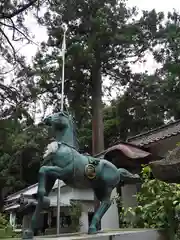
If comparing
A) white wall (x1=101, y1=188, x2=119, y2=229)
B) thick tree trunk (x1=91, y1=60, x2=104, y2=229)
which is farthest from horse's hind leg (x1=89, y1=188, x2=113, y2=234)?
thick tree trunk (x1=91, y1=60, x2=104, y2=229)

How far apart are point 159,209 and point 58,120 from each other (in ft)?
6.83

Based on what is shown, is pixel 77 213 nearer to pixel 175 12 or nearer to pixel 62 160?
pixel 62 160

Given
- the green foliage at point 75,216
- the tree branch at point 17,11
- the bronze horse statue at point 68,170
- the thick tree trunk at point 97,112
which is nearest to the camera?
the bronze horse statue at point 68,170

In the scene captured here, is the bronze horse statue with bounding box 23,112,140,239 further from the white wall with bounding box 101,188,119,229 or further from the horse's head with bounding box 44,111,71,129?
the white wall with bounding box 101,188,119,229

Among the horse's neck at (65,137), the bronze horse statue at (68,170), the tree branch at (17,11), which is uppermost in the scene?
the tree branch at (17,11)

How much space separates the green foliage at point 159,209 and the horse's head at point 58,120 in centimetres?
188

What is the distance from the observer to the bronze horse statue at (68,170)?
397cm

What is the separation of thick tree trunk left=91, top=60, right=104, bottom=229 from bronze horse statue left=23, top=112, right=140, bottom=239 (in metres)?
9.49

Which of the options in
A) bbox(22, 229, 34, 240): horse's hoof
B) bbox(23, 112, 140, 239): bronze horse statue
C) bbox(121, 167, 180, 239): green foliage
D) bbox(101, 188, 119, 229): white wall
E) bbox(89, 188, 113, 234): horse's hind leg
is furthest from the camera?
bbox(101, 188, 119, 229): white wall

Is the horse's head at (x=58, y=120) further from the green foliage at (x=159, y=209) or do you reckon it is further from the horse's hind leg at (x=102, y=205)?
the green foliage at (x=159, y=209)

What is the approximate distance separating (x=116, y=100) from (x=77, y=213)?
7.31 meters

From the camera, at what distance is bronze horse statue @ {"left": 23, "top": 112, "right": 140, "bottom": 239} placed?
3.97 metres

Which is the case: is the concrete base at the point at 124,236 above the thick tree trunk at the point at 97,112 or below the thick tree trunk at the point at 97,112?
below

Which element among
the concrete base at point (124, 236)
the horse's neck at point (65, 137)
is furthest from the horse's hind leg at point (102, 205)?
the horse's neck at point (65, 137)
